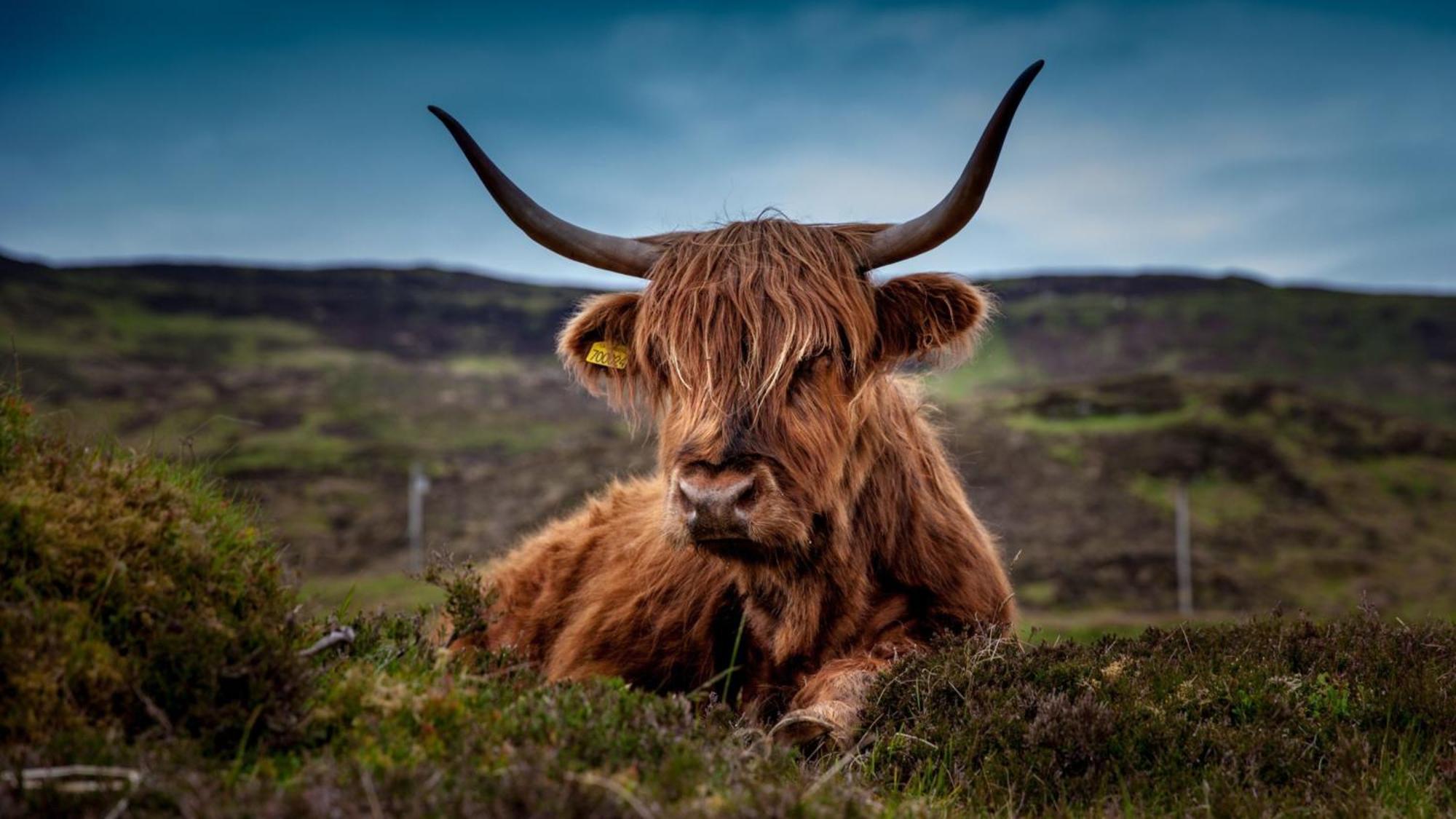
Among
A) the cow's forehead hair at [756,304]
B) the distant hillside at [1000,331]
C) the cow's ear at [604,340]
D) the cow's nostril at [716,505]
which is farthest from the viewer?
the distant hillside at [1000,331]

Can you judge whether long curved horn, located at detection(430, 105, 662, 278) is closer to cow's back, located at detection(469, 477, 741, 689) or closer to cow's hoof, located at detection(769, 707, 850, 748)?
cow's back, located at detection(469, 477, 741, 689)

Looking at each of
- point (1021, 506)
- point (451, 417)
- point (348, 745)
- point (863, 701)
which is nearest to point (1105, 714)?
point (863, 701)

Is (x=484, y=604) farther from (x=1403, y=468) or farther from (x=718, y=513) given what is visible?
(x=1403, y=468)

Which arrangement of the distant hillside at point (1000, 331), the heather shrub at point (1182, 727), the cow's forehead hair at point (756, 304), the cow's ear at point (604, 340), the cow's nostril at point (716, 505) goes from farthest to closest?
the distant hillside at point (1000, 331), the cow's ear at point (604, 340), the cow's forehead hair at point (756, 304), the cow's nostril at point (716, 505), the heather shrub at point (1182, 727)

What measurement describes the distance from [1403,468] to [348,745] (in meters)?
45.5

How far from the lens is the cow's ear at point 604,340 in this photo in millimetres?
4922

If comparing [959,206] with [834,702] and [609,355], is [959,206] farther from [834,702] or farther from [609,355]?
[834,702]

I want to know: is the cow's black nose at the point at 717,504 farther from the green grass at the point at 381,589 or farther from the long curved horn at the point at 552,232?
the green grass at the point at 381,589

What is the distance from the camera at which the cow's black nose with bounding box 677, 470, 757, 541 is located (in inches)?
144

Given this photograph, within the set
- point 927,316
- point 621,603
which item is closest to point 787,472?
point 927,316

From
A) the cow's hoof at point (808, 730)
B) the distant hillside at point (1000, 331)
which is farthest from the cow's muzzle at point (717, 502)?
the distant hillside at point (1000, 331)

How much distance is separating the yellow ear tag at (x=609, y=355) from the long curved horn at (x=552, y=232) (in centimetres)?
36

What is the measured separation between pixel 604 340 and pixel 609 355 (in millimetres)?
79

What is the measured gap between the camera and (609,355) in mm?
5020
